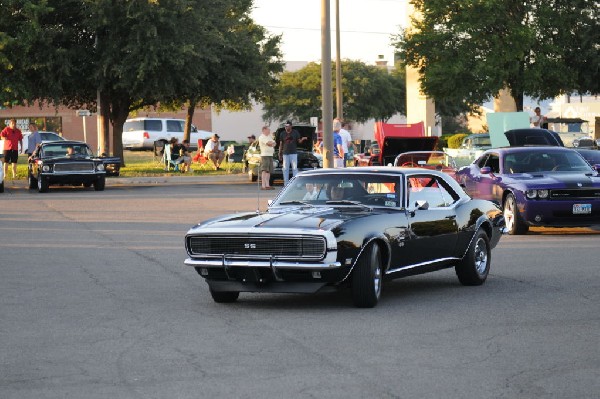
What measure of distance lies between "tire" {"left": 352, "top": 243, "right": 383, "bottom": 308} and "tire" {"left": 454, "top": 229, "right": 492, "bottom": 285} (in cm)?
206

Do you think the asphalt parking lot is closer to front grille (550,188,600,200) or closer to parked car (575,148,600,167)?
front grille (550,188,600,200)

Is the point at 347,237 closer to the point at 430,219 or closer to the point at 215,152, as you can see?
the point at 430,219

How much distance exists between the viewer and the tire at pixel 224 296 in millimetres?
12000

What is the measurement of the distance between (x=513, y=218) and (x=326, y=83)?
8.62 meters

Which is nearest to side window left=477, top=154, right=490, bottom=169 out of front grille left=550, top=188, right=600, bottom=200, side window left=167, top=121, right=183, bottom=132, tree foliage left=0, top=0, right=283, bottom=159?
front grille left=550, top=188, right=600, bottom=200

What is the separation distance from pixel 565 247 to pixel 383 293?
5951mm

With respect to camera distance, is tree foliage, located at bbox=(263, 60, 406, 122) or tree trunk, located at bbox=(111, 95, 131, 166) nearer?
tree trunk, located at bbox=(111, 95, 131, 166)

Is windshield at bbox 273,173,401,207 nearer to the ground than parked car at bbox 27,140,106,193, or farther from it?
farther from it

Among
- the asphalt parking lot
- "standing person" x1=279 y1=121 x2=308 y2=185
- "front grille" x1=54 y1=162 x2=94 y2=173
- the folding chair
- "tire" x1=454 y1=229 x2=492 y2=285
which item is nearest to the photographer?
the asphalt parking lot

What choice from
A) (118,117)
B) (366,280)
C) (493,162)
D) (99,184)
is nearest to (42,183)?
(99,184)

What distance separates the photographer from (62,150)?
1389 inches

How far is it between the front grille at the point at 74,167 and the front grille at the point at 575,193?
719 inches

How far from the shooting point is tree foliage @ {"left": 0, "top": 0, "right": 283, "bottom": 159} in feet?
138

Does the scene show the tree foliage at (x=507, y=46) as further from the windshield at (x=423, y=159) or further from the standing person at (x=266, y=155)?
the windshield at (x=423, y=159)
